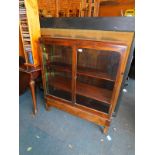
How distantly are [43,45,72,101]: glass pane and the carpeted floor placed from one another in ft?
1.25

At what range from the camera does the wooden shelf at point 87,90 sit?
4.94 ft

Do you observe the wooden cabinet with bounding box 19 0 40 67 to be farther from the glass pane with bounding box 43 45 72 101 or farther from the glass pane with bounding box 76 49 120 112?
the glass pane with bounding box 76 49 120 112

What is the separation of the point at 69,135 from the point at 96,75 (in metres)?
0.84

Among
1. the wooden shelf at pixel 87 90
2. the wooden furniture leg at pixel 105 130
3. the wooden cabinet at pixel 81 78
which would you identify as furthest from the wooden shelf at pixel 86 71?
the wooden furniture leg at pixel 105 130

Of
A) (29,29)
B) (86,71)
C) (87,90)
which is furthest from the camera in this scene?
(87,90)

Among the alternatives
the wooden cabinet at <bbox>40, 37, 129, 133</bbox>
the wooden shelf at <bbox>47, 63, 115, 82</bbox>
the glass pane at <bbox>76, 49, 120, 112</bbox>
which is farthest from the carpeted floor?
the wooden shelf at <bbox>47, 63, 115, 82</bbox>

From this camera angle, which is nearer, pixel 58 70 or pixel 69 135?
pixel 69 135

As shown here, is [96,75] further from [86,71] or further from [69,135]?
[69,135]

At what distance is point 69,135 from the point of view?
4.98ft

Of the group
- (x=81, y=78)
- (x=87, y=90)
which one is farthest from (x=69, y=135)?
(x=81, y=78)

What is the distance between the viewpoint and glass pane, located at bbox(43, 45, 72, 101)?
5.12 feet
